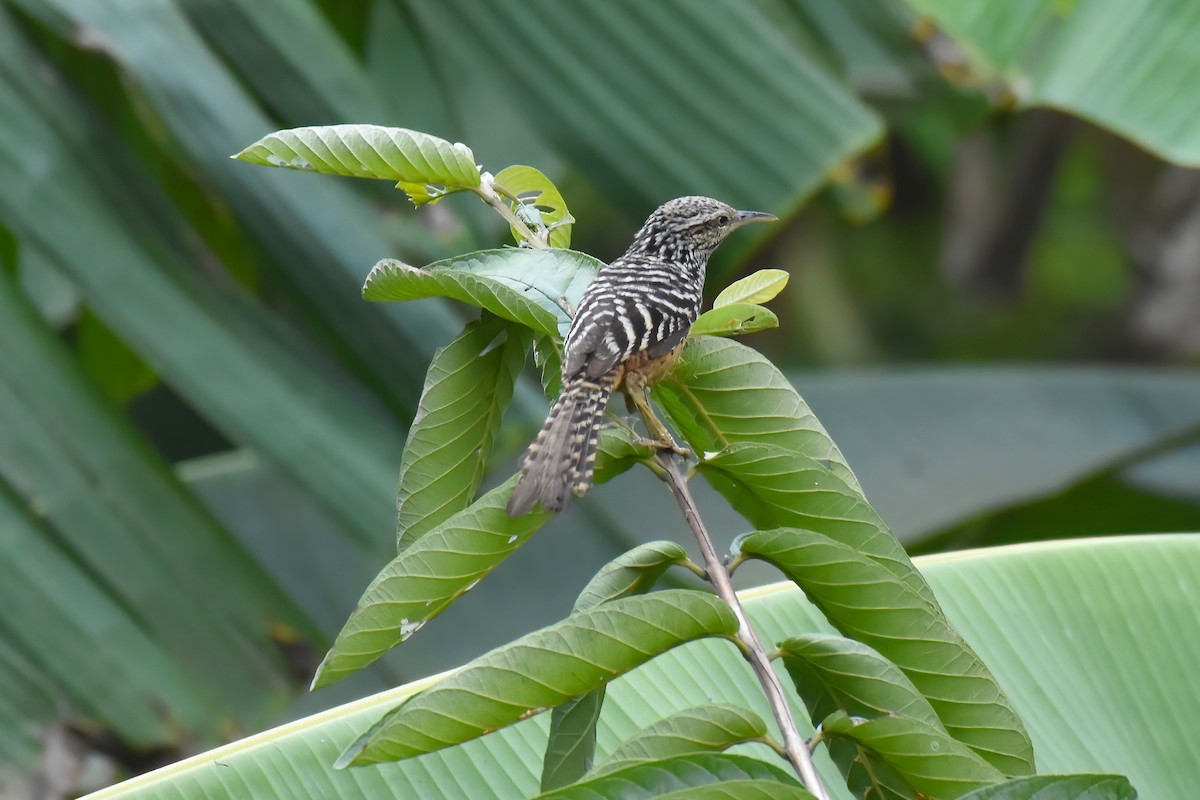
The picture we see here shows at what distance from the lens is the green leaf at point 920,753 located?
1.37 m

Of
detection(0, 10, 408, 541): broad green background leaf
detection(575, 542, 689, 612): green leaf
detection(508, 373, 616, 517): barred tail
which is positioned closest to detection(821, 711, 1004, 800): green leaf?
detection(575, 542, 689, 612): green leaf

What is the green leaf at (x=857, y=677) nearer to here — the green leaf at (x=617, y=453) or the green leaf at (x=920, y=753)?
the green leaf at (x=920, y=753)

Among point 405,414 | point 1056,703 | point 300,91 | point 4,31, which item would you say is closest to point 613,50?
point 300,91

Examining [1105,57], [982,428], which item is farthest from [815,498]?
[982,428]

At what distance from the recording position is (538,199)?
2.16m

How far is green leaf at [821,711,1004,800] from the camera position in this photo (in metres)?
1.37

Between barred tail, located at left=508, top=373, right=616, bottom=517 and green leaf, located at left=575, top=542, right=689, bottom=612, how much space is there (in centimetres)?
11

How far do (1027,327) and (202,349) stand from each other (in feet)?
25.7

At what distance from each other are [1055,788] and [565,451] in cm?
77

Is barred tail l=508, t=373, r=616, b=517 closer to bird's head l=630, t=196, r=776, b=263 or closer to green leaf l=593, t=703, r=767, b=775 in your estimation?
green leaf l=593, t=703, r=767, b=775

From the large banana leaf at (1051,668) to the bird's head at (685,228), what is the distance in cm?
97

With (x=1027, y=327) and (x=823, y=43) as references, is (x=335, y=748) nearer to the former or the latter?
(x=823, y=43)

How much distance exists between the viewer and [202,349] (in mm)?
3441

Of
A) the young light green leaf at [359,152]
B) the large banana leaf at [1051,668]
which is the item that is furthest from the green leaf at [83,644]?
the young light green leaf at [359,152]
